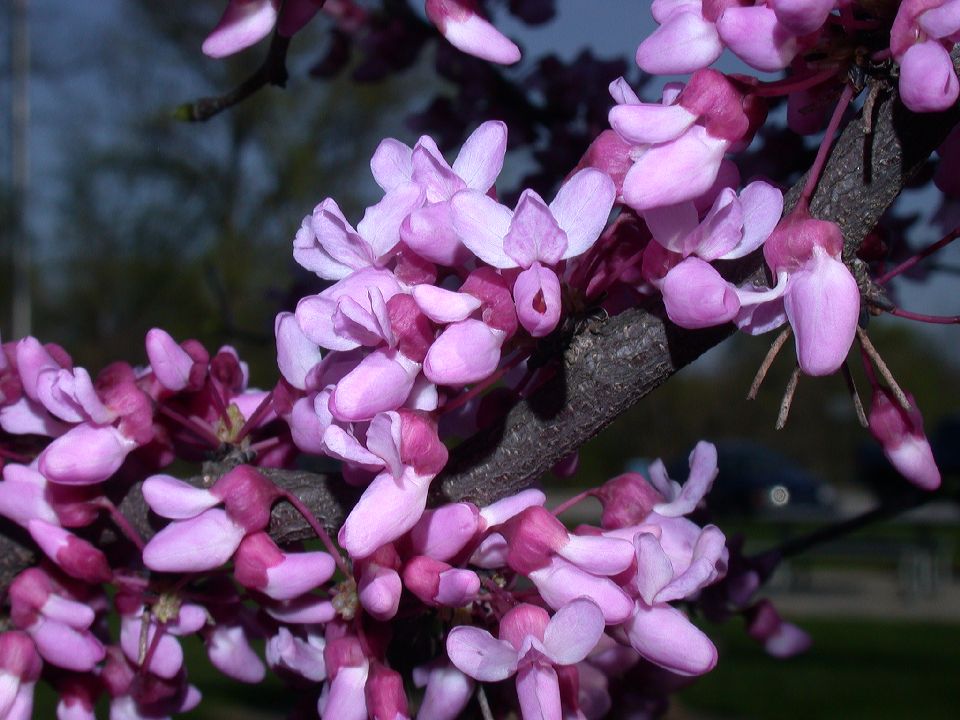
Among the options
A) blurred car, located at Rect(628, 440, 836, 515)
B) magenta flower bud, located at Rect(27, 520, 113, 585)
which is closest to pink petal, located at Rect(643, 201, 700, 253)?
magenta flower bud, located at Rect(27, 520, 113, 585)

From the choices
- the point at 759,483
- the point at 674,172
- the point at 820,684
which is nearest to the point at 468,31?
the point at 674,172

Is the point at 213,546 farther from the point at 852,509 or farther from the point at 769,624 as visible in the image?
the point at 852,509

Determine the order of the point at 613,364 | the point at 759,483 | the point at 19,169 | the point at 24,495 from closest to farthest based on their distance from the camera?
the point at 613,364, the point at 24,495, the point at 19,169, the point at 759,483

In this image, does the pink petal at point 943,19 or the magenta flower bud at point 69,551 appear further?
the magenta flower bud at point 69,551

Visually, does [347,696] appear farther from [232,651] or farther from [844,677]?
[844,677]

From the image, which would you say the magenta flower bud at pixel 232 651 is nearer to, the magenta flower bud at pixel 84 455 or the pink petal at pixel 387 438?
the magenta flower bud at pixel 84 455

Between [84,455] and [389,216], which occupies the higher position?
[389,216]

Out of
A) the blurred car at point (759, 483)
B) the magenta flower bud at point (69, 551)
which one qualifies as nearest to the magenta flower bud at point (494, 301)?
the magenta flower bud at point (69, 551)

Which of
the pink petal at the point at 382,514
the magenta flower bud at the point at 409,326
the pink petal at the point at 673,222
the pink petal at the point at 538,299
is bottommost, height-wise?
the pink petal at the point at 382,514
